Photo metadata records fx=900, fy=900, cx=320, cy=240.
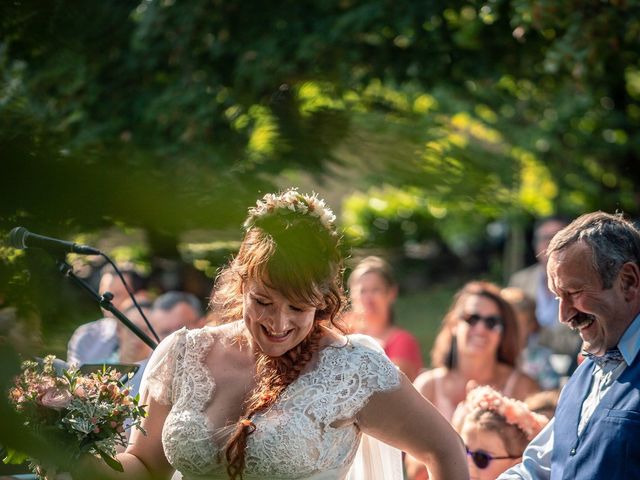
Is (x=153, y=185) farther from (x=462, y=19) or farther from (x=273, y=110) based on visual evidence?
(x=462, y=19)

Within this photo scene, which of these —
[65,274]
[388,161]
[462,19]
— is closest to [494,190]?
[388,161]

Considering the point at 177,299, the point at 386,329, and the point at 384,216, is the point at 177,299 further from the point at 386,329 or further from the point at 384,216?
the point at 386,329

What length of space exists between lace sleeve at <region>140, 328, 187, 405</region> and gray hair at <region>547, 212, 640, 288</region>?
1.28 meters

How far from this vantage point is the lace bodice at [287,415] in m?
2.75

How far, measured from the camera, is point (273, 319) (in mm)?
2711

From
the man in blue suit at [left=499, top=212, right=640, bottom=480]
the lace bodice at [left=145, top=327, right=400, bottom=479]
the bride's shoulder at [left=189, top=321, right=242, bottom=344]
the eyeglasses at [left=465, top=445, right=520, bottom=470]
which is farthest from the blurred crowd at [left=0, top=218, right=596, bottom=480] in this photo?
the man in blue suit at [left=499, top=212, right=640, bottom=480]

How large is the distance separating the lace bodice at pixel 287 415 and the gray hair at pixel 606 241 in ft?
2.33

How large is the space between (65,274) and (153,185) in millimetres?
159

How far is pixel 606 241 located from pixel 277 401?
3.74 feet

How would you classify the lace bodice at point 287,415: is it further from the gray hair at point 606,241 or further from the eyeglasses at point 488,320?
the eyeglasses at point 488,320

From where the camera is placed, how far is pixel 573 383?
296 cm

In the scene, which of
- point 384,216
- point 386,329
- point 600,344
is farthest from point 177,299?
point 386,329

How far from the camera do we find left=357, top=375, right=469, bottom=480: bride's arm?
9.34 feet

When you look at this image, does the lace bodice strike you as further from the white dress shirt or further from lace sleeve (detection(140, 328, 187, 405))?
the white dress shirt
